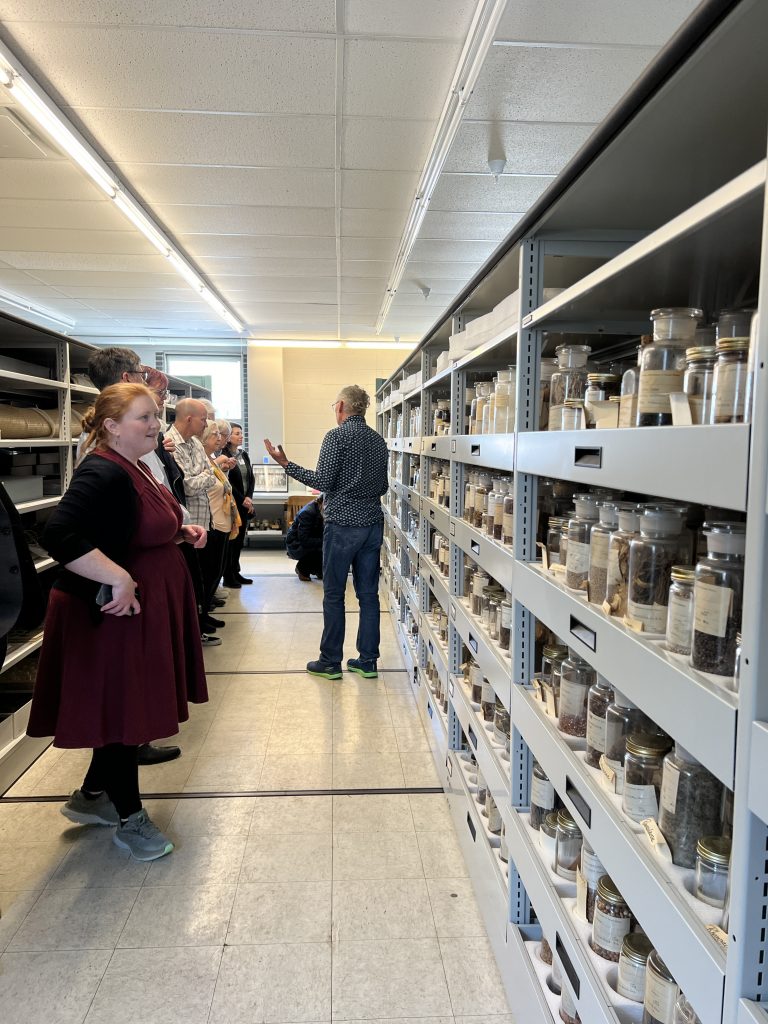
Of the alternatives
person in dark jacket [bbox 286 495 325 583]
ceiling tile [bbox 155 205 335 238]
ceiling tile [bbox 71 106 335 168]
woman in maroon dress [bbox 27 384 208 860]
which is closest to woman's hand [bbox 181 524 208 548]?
woman in maroon dress [bbox 27 384 208 860]

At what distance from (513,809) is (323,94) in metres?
3.07

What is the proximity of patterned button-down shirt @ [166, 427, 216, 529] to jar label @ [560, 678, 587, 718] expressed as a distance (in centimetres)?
286

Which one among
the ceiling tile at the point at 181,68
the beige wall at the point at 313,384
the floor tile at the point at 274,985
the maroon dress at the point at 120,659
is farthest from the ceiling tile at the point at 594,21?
the beige wall at the point at 313,384

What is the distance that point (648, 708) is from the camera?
3.30ft

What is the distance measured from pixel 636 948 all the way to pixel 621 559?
2.22 feet

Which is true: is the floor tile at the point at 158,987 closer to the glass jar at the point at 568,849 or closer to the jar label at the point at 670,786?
the glass jar at the point at 568,849

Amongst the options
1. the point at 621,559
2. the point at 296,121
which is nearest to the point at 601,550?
the point at 621,559

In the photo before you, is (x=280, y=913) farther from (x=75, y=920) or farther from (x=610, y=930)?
(x=610, y=930)

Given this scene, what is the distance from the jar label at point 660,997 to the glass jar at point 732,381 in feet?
2.87

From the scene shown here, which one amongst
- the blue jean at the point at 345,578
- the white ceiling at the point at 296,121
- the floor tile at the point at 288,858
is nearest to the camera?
the floor tile at the point at 288,858

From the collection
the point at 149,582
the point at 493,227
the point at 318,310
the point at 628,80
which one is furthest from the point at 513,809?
the point at 318,310

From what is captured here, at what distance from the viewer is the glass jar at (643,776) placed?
1.11m

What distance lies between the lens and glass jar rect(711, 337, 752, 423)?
858 millimetres

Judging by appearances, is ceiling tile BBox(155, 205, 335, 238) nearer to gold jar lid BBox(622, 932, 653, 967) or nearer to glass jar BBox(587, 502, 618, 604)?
glass jar BBox(587, 502, 618, 604)
